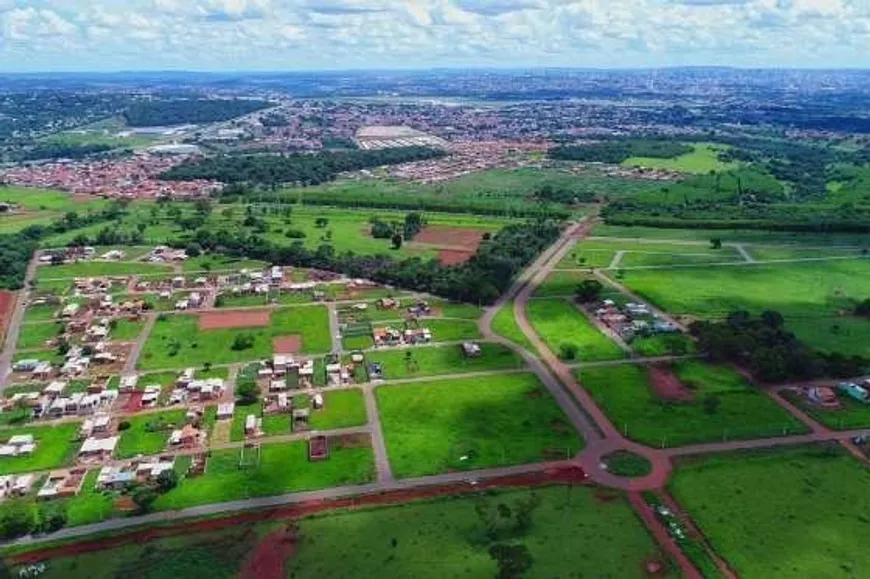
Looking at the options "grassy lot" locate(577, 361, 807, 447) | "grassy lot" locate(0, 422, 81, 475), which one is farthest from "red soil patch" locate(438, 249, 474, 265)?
"grassy lot" locate(0, 422, 81, 475)

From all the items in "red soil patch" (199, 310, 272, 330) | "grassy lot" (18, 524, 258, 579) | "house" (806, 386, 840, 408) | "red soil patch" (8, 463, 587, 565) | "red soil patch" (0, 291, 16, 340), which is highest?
"grassy lot" (18, 524, 258, 579)

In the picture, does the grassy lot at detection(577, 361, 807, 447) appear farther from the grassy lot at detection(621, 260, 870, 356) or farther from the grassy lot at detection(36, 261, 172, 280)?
the grassy lot at detection(36, 261, 172, 280)

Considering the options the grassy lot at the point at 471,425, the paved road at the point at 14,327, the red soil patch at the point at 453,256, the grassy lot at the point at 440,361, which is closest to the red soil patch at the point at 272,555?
the grassy lot at the point at 471,425

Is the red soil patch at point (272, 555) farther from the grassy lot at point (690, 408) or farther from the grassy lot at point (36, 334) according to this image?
the grassy lot at point (36, 334)

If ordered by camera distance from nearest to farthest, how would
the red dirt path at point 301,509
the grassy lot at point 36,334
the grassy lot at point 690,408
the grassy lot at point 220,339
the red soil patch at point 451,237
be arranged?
the red dirt path at point 301,509 < the grassy lot at point 690,408 < the grassy lot at point 220,339 < the grassy lot at point 36,334 < the red soil patch at point 451,237

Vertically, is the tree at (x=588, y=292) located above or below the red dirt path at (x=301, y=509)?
below
